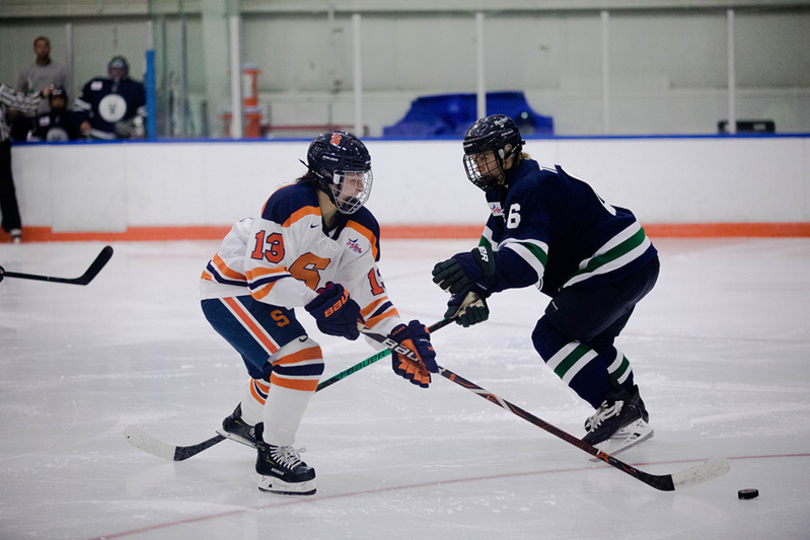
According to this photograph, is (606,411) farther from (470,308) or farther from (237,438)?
(237,438)

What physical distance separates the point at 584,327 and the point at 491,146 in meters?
0.56

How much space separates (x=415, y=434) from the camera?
2498 mm

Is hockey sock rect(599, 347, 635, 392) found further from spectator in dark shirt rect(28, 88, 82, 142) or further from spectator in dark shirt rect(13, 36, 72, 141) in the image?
spectator in dark shirt rect(13, 36, 72, 141)

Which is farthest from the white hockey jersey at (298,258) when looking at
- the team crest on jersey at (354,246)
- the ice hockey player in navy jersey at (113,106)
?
the ice hockey player in navy jersey at (113,106)

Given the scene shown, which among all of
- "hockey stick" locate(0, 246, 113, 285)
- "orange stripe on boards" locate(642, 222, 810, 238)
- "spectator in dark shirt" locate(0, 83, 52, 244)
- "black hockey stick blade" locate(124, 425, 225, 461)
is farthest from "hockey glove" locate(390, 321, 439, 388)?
"spectator in dark shirt" locate(0, 83, 52, 244)

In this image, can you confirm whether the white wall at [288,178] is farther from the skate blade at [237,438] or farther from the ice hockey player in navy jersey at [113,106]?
the skate blade at [237,438]

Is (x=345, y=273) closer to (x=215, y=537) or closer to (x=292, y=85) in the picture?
(x=215, y=537)

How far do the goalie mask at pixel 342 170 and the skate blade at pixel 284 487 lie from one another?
68 cm

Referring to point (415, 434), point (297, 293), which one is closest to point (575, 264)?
point (415, 434)

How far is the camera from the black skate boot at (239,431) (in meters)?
2.29

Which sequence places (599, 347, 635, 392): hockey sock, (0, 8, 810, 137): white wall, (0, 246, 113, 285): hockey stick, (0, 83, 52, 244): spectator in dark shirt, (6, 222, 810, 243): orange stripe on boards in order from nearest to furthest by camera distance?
(599, 347, 635, 392): hockey sock
(0, 246, 113, 285): hockey stick
(0, 83, 52, 244): spectator in dark shirt
(6, 222, 810, 243): orange stripe on boards
(0, 8, 810, 137): white wall

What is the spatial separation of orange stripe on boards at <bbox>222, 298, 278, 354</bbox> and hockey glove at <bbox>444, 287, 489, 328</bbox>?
46 cm

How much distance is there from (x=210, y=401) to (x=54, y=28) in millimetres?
9048

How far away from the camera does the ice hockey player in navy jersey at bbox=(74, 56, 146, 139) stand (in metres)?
8.07
